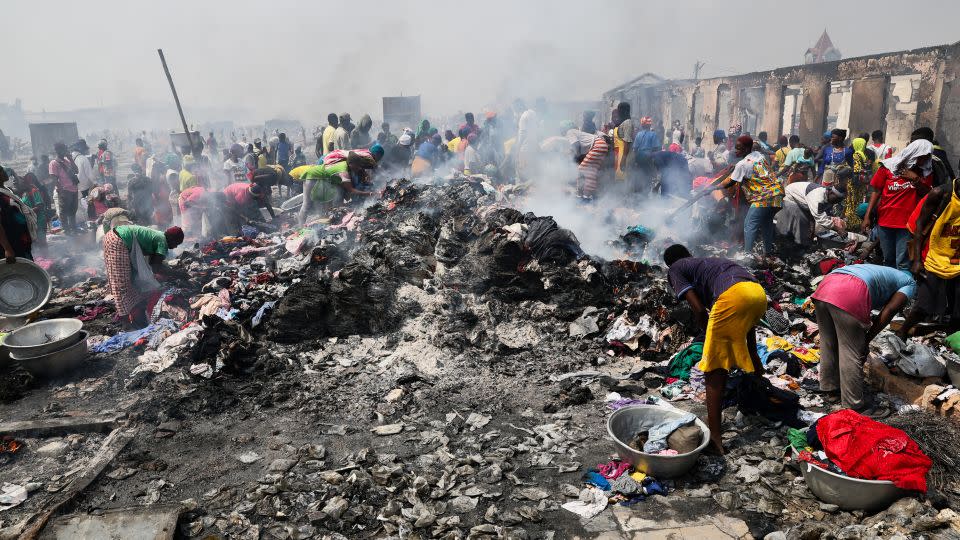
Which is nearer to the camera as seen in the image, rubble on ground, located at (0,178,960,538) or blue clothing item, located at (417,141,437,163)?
rubble on ground, located at (0,178,960,538)

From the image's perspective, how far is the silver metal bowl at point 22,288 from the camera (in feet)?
20.4

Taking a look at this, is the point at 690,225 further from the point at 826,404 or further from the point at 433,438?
the point at 433,438

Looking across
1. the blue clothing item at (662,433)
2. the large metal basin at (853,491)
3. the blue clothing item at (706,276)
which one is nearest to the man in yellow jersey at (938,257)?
the blue clothing item at (706,276)

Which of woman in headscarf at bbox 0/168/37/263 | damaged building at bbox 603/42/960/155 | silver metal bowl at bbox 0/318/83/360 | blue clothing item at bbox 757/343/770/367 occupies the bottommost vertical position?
blue clothing item at bbox 757/343/770/367

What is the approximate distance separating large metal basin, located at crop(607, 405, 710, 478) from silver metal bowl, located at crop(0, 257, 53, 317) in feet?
20.8

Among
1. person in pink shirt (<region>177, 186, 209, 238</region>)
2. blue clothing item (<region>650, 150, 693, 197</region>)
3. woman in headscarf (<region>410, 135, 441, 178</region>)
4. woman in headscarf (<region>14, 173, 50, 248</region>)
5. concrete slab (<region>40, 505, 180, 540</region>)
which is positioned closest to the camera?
concrete slab (<region>40, 505, 180, 540</region>)

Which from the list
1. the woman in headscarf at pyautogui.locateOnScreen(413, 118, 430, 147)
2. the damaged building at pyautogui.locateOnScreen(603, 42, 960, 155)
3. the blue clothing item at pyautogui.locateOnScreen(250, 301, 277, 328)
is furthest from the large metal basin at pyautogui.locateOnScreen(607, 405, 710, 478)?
the damaged building at pyautogui.locateOnScreen(603, 42, 960, 155)

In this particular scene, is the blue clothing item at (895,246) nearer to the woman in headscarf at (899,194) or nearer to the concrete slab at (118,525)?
the woman in headscarf at (899,194)

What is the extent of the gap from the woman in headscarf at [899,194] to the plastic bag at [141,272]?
26.4ft

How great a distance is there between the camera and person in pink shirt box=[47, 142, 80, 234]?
11.9 metres

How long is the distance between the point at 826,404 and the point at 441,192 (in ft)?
20.5

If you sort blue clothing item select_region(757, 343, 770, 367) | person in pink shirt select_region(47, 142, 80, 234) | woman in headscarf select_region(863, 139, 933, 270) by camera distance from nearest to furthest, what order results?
blue clothing item select_region(757, 343, 770, 367) → woman in headscarf select_region(863, 139, 933, 270) → person in pink shirt select_region(47, 142, 80, 234)

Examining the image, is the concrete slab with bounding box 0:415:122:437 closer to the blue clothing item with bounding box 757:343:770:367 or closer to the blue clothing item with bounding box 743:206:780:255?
the blue clothing item with bounding box 757:343:770:367

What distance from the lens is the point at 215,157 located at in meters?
18.0
